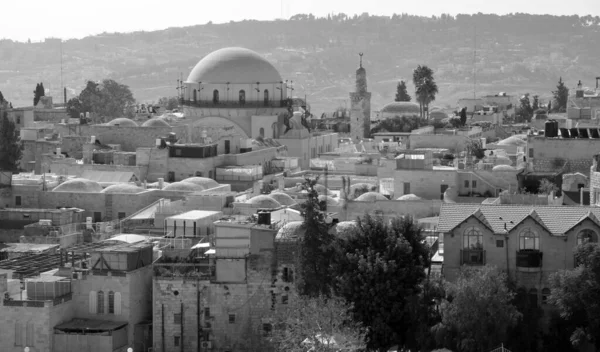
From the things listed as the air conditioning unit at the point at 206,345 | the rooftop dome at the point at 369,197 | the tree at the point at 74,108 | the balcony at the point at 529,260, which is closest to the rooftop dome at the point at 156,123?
the rooftop dome at the point at 369,197

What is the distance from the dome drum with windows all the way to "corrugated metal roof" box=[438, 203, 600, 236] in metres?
33.7

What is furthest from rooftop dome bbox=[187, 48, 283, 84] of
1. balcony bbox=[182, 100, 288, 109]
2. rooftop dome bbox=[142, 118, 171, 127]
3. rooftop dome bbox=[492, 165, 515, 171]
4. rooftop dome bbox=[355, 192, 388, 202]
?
rooftop dome bbox=[355, 192, 388, 202]

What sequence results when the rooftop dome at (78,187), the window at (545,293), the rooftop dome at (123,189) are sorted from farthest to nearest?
the rooftop dome at (78,187) < the rooftop dome at (123,189) < the window at (545,293)

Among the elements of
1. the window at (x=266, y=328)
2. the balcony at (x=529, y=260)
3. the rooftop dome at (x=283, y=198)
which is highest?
the rooftop dome at (x=283, y=198)

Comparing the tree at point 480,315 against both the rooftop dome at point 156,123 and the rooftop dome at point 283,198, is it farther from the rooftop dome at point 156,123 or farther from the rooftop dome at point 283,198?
the rooftop dome at point 156,123

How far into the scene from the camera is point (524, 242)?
113 ft

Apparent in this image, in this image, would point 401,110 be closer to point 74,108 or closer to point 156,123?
point 74,108

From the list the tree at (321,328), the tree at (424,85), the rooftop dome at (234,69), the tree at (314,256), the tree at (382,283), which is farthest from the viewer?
the tree at (424,85)

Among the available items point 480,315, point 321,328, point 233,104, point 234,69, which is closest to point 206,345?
point 321,328

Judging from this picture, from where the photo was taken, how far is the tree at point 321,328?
Answer: 31.4 m

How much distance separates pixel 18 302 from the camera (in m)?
34.1

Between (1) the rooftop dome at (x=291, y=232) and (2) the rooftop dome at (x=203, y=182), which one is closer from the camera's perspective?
(1) the rooftop dome at (x=291, y=232)

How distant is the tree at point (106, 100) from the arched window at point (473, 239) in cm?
5799

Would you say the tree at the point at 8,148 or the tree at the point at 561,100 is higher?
the tree at the point at 561,100
